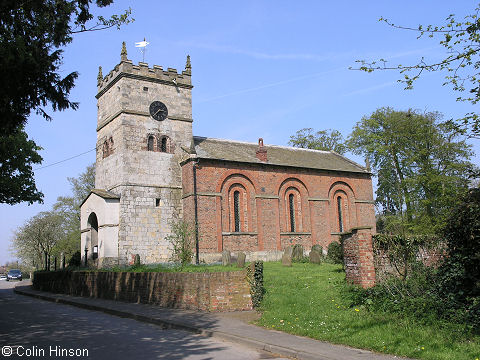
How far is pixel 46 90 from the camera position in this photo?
9.10 m

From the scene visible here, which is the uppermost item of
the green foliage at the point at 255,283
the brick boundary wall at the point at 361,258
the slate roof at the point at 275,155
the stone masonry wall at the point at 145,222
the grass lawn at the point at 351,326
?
the slate roof at the point at 275,155

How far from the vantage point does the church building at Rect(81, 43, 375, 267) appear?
27141mm

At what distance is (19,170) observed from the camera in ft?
83.6

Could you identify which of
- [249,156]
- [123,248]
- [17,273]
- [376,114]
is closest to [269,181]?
[249,156]

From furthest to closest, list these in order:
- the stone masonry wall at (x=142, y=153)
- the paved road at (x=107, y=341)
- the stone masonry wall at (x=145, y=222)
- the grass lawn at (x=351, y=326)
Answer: the stone masonry wall at (x=142, y=153) < the stone masonry wall at (x=145, y=222) < the paved road at (x=107, y=341) < the grass lawn at (x=351, y=326)

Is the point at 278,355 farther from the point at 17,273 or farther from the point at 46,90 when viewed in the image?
the point at 17,273

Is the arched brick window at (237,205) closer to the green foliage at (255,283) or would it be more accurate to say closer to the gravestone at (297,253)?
the gravestone at (297,253)

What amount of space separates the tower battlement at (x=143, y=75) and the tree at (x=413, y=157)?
18029mm

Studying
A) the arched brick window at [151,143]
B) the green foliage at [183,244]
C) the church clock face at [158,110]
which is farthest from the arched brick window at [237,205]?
the church clock face at [158,110]

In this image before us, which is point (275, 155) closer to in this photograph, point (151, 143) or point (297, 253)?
point (297, 253)

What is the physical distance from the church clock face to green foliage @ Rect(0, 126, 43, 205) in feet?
25.7

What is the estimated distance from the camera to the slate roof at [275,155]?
1193 inches

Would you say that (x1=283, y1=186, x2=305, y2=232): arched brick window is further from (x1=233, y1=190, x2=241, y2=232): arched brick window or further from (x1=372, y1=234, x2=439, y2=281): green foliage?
(x1=372, y1=234, x2=439, y2=281): green foliage

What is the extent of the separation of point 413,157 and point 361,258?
24494 millimetres
